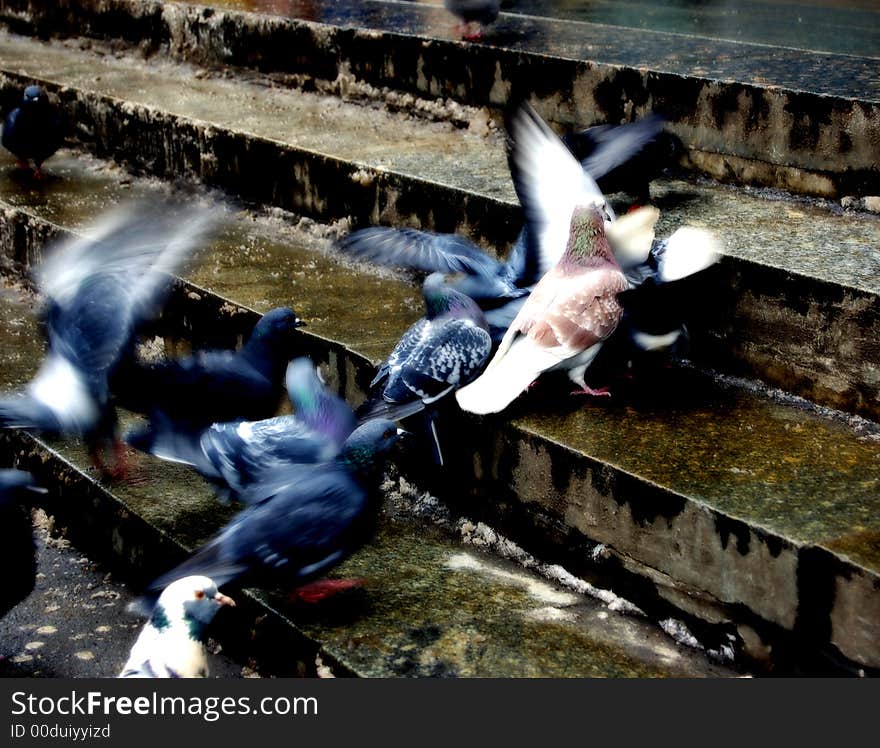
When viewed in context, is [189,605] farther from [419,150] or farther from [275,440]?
[419,150]

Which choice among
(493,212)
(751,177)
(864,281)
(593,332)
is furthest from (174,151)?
(864,281)

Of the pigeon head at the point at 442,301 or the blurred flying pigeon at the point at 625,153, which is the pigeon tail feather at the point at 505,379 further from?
the blurred flying pigeon at the point at 625,153

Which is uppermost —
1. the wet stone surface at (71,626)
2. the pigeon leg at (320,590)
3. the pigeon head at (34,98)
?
the pigeon head at (34,98)

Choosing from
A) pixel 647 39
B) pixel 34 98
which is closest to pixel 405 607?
pixel 647 39

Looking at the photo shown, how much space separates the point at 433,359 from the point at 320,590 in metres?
0.70

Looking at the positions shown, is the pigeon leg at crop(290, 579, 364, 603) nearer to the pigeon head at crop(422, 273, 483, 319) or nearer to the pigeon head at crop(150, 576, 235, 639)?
the pigeon head at crop(150, 576, 235, 639)

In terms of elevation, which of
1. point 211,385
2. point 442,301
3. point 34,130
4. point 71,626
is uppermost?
point 34,130

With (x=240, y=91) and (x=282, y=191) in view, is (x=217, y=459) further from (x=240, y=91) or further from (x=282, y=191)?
(x=240, y=91)

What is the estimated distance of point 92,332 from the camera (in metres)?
3.53

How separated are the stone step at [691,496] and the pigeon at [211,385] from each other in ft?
0.89

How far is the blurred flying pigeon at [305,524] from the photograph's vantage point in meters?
2.75

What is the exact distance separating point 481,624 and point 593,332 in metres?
0.88

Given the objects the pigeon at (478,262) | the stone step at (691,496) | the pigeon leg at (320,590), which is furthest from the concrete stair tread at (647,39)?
the pigeon leg at (320,590)

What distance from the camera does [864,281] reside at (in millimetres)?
3322
